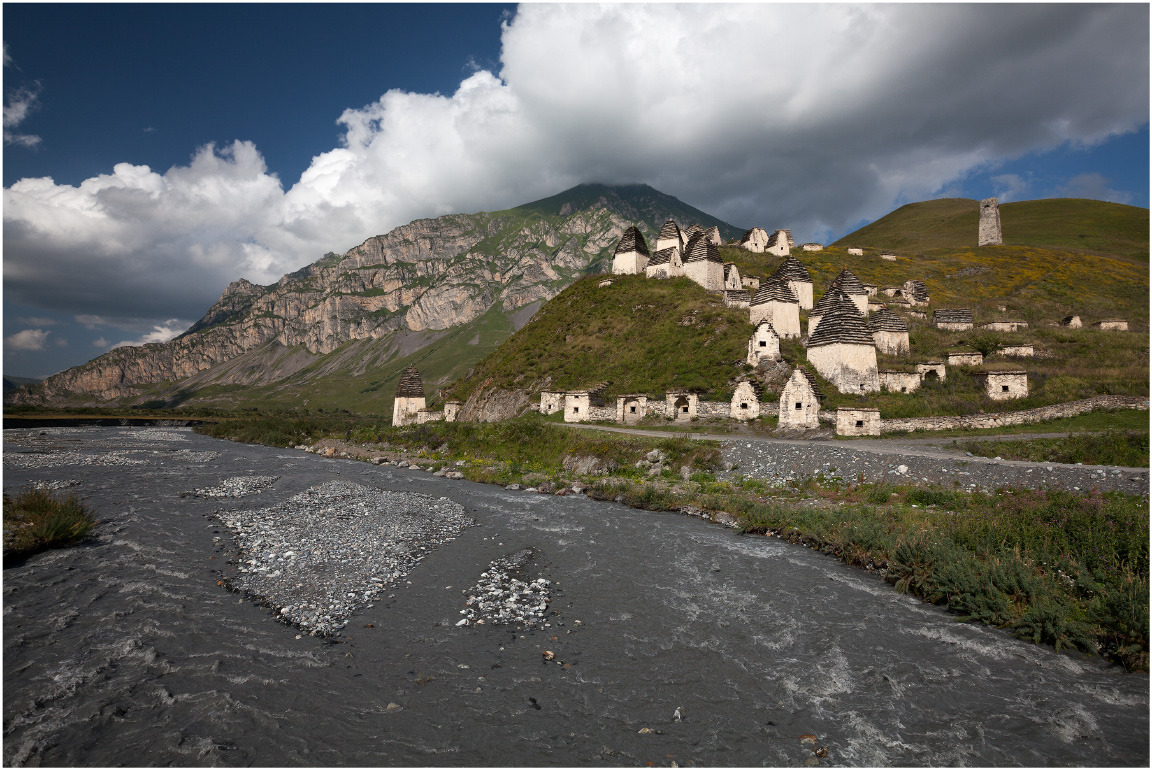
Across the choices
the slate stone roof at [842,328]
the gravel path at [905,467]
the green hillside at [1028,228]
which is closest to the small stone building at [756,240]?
the green hillside at [1028,228]

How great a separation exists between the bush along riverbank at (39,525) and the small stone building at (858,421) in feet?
108

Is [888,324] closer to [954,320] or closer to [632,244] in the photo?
[954,320]

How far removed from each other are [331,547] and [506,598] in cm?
720

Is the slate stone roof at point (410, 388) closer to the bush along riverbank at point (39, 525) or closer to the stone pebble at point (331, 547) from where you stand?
the stone pebble at point (331, 547)

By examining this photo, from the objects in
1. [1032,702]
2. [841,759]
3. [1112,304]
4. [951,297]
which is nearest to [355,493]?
[841,759]

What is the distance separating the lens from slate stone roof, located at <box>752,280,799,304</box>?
42.2 m

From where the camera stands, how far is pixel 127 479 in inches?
1113

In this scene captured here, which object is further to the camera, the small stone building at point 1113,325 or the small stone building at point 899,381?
the small stone building at point 1113,325

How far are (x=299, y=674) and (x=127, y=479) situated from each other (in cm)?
2968

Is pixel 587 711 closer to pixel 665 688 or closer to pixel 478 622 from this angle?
pixel 665 688

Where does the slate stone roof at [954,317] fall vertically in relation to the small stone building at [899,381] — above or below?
above

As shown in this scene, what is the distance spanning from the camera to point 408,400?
59375 mm

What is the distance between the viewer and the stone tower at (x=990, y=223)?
94.6 m

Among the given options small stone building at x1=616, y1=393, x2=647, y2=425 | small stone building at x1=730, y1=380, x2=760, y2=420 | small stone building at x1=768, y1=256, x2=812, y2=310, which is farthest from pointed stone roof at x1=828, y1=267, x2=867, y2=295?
small stone building at x1=616, y1=393, x2=647, y2=425
